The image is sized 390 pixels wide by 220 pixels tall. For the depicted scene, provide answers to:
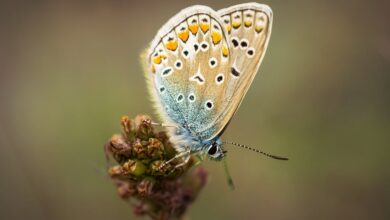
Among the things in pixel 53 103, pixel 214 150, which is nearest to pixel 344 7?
pixel 53 103

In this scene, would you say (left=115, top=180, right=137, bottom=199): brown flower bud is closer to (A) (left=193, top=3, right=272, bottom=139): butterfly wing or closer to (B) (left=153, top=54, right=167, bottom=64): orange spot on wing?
(A) (left=193, top=3, right=272, bottom=139): butterfly wing

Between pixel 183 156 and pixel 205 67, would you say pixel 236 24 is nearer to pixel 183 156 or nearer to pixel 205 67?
pixel 205 67

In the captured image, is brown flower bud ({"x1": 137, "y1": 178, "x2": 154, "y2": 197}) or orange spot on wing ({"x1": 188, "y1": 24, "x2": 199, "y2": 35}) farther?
orange spot on wing ({"x1": 188, "y1": 24, "x2": 199, "y2": 35})

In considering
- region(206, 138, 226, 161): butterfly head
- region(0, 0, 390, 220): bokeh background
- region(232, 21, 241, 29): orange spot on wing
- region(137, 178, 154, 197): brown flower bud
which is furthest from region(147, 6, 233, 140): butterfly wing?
region(0, 0, 390, 220): bokeh background

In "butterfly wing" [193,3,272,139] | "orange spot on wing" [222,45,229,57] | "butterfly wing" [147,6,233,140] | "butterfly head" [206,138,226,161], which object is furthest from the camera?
"butterfly wing" [147,6,233,140]

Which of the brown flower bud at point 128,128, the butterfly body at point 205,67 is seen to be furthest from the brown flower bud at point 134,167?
the butterfly body at point 205,67

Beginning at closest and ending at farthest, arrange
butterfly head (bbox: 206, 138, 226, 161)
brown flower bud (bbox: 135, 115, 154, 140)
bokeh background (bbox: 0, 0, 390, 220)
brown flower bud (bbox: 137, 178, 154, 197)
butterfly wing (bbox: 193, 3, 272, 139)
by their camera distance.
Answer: brown flower bud (bbox: 137, 178, 154, 197) < brown flower bud (bbox: 135, 115, 154, 140) < butterfly wing (bbox: 193, 3, 272, 139) < butterfly head (bbox: 206, 138, 226, 161) < bokeh background (bbox: 0, 0, 390, 220)
